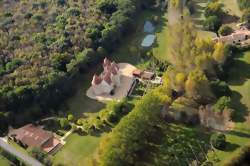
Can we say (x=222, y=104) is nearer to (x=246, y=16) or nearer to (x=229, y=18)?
(x=246, y=16)

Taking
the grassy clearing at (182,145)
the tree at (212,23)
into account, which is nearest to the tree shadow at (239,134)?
the grassy clearing at (182,145)

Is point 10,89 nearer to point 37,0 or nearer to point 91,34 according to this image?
point 91,34

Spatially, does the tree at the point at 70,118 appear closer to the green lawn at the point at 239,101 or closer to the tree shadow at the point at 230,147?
the green lawn at the point at 239,101

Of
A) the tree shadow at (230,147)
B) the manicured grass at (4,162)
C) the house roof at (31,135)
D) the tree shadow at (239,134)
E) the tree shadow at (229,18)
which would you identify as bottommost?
the manicured grass at (4,162)

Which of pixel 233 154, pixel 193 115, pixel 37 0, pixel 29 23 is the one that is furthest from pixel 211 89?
pixel 37 0

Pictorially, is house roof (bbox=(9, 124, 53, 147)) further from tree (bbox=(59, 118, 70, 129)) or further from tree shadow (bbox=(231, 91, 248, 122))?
tree shadow (bbox=(231, 91, 248, 122))

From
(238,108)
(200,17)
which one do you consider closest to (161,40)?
(200,17)
